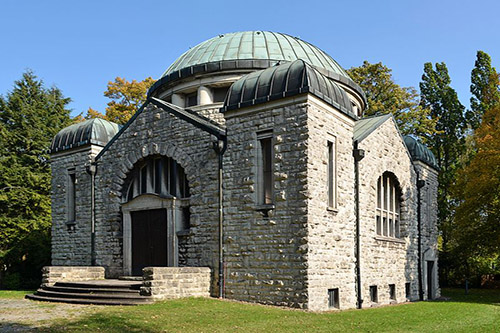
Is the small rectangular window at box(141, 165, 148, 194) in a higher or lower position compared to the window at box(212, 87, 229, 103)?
lower

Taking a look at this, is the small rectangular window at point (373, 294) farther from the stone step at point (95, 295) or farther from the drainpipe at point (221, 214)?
the stone step at point (95, 295)

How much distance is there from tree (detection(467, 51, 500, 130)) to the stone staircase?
24134mm

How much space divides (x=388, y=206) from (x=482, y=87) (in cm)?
1632

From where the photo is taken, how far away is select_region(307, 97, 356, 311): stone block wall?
13680 millimetres

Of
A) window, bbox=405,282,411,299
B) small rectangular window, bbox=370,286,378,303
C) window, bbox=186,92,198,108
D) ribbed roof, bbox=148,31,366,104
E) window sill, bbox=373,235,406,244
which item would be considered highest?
ribbed roof, bbox=148,31,366,104

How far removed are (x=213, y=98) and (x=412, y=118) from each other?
54.7 feet

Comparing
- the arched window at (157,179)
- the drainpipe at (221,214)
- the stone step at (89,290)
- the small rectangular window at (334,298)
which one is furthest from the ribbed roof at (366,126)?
the stone step at (89,290)

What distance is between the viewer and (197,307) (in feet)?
41.9

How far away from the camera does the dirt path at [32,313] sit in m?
10.4

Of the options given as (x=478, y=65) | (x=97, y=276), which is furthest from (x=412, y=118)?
(x=97, y=276)

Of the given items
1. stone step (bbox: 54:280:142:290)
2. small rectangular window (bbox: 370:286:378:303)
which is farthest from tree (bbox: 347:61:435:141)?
stone step (bbox: 54:280:142:290)

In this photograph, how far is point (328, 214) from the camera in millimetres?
14492

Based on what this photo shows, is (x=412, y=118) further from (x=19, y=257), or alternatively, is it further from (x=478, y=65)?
(x=19, y=257)

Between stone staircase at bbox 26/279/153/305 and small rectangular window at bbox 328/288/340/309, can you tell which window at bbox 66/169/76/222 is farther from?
small rectangular window at bbox 328/288/340/309
